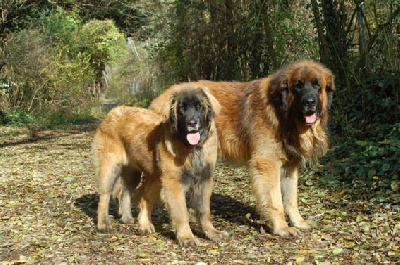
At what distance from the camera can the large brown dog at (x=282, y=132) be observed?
566cm

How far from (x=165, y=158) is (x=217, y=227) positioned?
125cm

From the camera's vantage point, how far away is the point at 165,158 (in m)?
5.54

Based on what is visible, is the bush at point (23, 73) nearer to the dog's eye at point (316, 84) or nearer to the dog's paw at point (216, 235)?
the dog's paw at point (216, 235)

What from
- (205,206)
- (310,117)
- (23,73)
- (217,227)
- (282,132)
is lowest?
(217,227)

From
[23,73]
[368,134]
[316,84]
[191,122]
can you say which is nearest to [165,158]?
[191,122]

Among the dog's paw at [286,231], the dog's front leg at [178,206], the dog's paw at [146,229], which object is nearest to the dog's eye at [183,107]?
the dog's front leg at [178,206]

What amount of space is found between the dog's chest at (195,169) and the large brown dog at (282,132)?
73 centimetres

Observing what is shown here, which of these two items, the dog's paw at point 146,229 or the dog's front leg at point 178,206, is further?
the dog's paw at point 146,229

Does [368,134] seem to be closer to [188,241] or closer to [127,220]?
[127,220]

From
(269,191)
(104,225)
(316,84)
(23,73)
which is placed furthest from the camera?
(23,73)

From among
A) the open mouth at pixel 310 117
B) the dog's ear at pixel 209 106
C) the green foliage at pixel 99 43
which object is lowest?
the open mouth at pixel 310 117

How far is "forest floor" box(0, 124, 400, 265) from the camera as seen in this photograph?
16.8 ft

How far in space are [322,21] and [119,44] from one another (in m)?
18.5

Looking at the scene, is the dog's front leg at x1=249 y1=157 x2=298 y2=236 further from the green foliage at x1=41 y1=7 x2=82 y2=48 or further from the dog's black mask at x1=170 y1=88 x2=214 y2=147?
the green foliage at x1=41 y1=7 x2=82 y2=48
